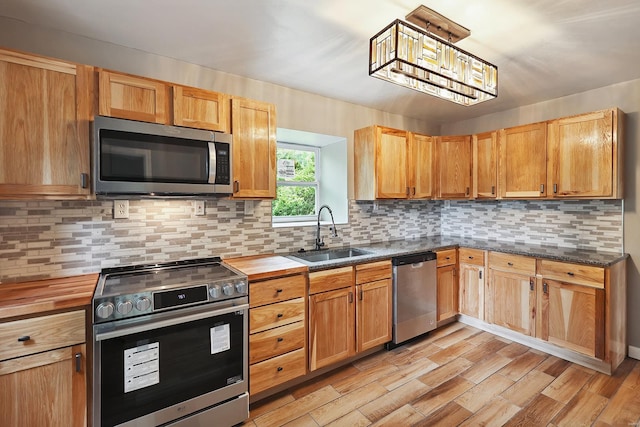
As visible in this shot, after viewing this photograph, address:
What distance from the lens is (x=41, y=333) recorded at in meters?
1.49

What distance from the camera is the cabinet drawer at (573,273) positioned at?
2.50m

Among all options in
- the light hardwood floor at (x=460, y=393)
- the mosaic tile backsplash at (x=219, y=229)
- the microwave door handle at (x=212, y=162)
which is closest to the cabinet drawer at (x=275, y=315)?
the light hardwood floor at (x=460, y=393)

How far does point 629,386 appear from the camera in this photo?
2350mm

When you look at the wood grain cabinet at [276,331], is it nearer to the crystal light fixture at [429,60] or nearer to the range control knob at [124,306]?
the range control knob at [124,306]

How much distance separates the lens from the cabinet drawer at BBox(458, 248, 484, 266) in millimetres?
3291

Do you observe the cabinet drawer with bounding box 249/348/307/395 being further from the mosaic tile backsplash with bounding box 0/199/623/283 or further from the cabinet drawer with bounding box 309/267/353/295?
the mosaic tile backsplash with bounding box 0/199/623/283

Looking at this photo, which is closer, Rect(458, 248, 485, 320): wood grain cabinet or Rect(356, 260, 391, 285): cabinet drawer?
Rect(356, 260, 391, 285): cabinet drawer

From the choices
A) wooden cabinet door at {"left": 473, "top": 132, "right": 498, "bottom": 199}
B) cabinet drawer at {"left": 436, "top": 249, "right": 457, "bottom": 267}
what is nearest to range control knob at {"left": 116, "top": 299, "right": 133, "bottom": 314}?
cabinet drawer at {"left": 436, "top": 249, "right": 457, "bottom": 267}

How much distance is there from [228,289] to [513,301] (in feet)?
9.05

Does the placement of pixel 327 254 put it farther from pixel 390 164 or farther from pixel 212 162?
pixel 212 162

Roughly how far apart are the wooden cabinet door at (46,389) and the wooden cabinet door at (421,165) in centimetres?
314

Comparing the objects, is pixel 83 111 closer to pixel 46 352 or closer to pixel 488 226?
pixel 46 352

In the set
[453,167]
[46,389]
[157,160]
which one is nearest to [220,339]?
[46,389]

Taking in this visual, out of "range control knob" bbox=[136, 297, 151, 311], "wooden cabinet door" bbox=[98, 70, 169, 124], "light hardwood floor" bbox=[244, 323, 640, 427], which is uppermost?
"wooden cabinet door" bbox=[98, 70, 169, 124]
